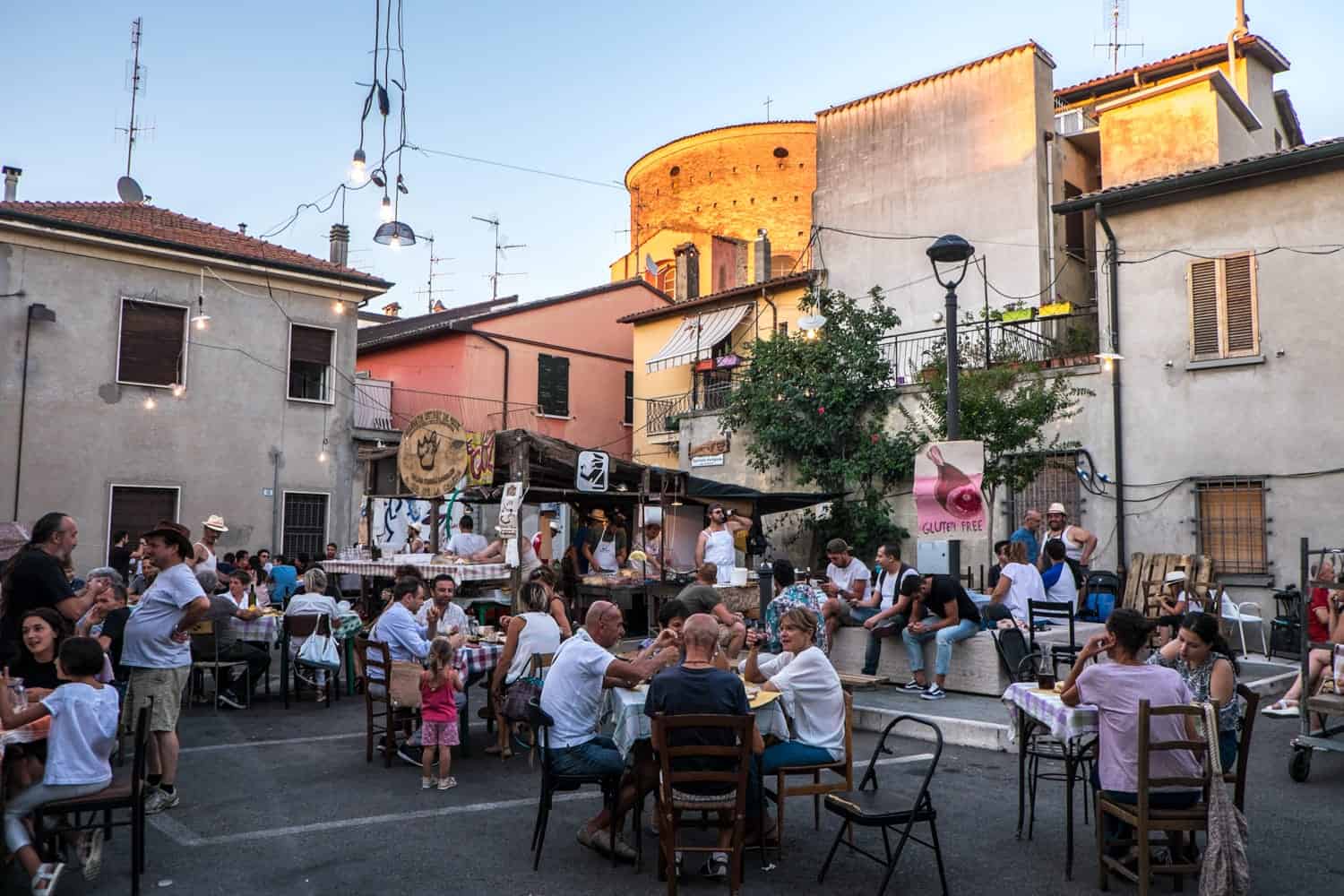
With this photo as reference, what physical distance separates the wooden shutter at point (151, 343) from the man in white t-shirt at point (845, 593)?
1303 centimetres

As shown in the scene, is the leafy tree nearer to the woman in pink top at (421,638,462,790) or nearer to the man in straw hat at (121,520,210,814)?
the woman in pink top at (421,638,462,790)

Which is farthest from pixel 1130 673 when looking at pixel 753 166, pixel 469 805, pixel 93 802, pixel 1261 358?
pixel 753 166

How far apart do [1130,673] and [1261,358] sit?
1141cm

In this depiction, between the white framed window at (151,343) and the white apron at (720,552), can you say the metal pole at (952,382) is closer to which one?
the white apron at (720,552)

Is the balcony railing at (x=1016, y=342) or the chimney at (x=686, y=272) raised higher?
the chimney at (x=686, y=272)

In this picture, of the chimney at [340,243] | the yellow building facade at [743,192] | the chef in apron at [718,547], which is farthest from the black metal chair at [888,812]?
the yellow building facade at [743,192]

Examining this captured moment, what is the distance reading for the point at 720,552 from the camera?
43.8ft

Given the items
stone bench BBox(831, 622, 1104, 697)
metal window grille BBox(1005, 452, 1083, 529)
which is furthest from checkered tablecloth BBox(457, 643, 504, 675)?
metal window grille BBox(1005, 452, 1083, 529)

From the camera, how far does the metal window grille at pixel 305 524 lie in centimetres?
1930

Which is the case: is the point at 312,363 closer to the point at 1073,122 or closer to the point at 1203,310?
the point at 1203,310

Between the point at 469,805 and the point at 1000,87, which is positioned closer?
the point at 469,805

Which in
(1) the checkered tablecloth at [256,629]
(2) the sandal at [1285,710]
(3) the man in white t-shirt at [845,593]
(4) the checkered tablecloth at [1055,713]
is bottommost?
(2) the sandal at [1285,710]

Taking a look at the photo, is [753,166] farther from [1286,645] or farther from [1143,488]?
[1286,645]

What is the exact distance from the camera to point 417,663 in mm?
7570
